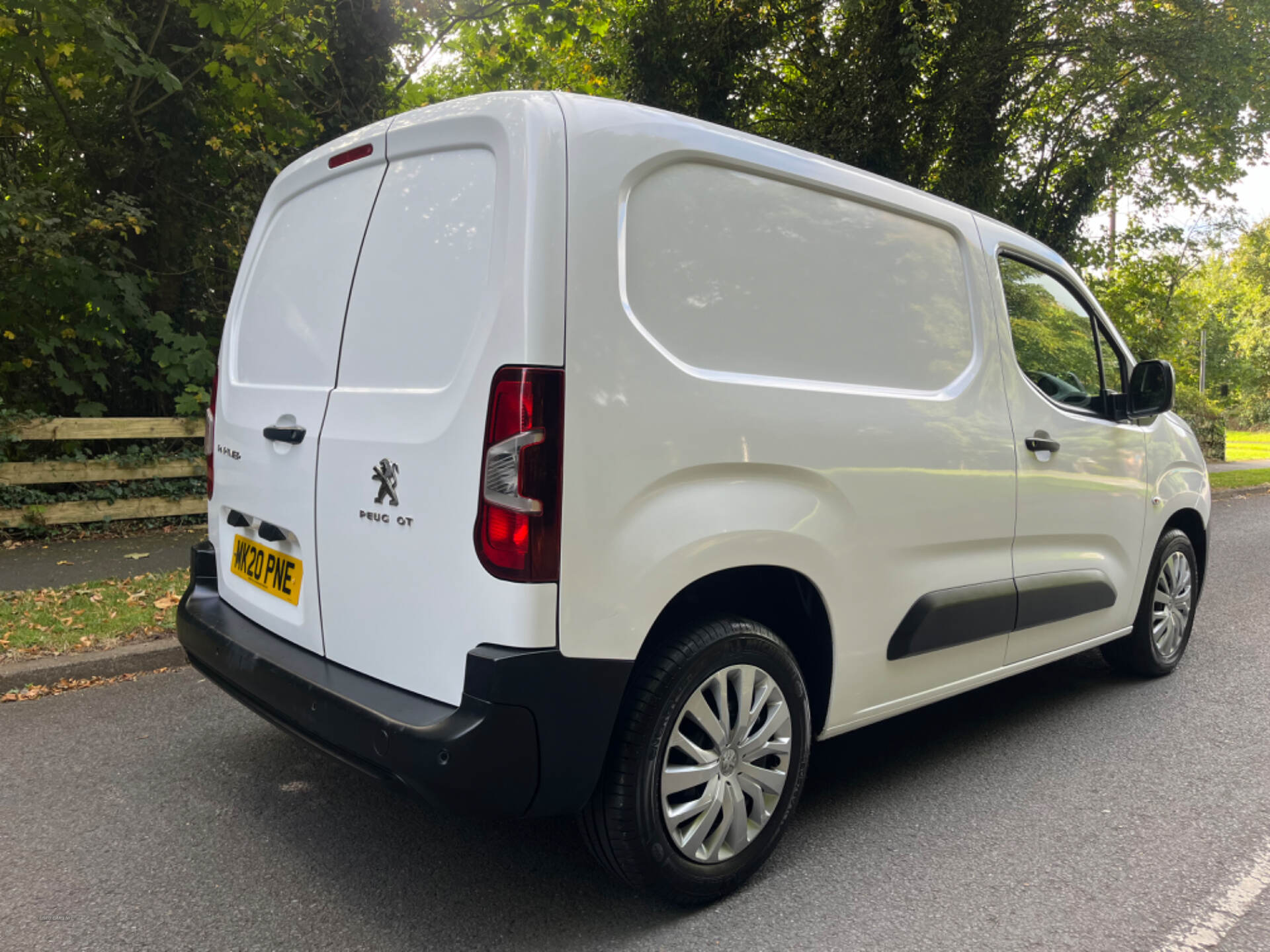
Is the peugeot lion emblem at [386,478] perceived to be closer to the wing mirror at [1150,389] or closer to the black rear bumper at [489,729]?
the black rear bumper at [489,729]

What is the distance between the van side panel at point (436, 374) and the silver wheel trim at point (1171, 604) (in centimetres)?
370

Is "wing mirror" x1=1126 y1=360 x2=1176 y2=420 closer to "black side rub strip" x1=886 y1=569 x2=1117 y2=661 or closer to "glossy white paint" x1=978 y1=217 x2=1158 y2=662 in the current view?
"glossy white paint" x1=978 y1=217 x2=1158 y2=662

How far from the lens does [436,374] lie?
7.36 feet

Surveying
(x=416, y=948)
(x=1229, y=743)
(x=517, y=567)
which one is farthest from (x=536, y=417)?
(x=1229, y=743)

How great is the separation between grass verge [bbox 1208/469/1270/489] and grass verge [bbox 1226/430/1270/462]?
18.2 feet

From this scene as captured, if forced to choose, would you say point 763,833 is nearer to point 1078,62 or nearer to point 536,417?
point 536,417

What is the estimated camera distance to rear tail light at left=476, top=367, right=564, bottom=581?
2059 mm

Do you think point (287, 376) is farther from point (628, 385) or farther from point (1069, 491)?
point (1069, 491)

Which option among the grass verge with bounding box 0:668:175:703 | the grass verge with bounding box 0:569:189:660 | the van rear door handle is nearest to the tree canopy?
the grass verge with bounding box 0:569:189:660

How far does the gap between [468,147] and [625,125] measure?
404 millimetres

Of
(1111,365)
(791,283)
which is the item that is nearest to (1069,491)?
(1111,365)

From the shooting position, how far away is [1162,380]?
394 centimetres

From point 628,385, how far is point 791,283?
737mm

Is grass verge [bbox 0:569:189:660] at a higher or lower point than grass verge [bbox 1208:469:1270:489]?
higher
